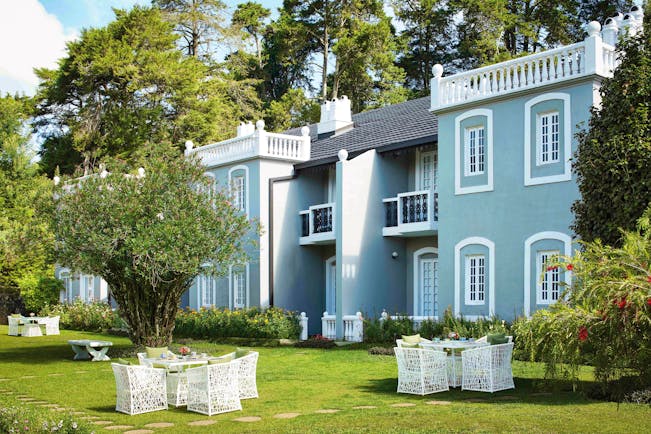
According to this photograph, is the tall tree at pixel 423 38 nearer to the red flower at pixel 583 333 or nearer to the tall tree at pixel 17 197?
the tall tree at pixel 17 197

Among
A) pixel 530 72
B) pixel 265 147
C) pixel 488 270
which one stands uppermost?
pixel 530 72

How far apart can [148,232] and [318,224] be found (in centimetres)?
915

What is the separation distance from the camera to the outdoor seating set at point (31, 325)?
3034 cm

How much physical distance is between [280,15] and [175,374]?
37.0m

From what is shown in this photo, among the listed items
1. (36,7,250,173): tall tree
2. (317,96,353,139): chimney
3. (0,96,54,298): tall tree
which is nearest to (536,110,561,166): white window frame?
(317,96,353,139): chimney

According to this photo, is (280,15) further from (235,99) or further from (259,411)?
(259,411)

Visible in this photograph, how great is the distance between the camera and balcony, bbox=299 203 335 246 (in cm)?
2703

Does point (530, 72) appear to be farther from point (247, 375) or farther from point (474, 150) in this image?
point (247, 375)

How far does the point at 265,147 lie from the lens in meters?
28.3

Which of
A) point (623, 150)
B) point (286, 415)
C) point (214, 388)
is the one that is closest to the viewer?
point (286, 415)

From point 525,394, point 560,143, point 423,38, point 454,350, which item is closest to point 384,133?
point 560,143

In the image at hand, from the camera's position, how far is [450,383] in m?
14.6

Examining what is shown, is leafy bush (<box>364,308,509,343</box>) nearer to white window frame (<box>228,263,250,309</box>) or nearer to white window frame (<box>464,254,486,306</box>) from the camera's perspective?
white window frame (<box>464,254,486,306</box>)

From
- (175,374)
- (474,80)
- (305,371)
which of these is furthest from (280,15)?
(175,374)
